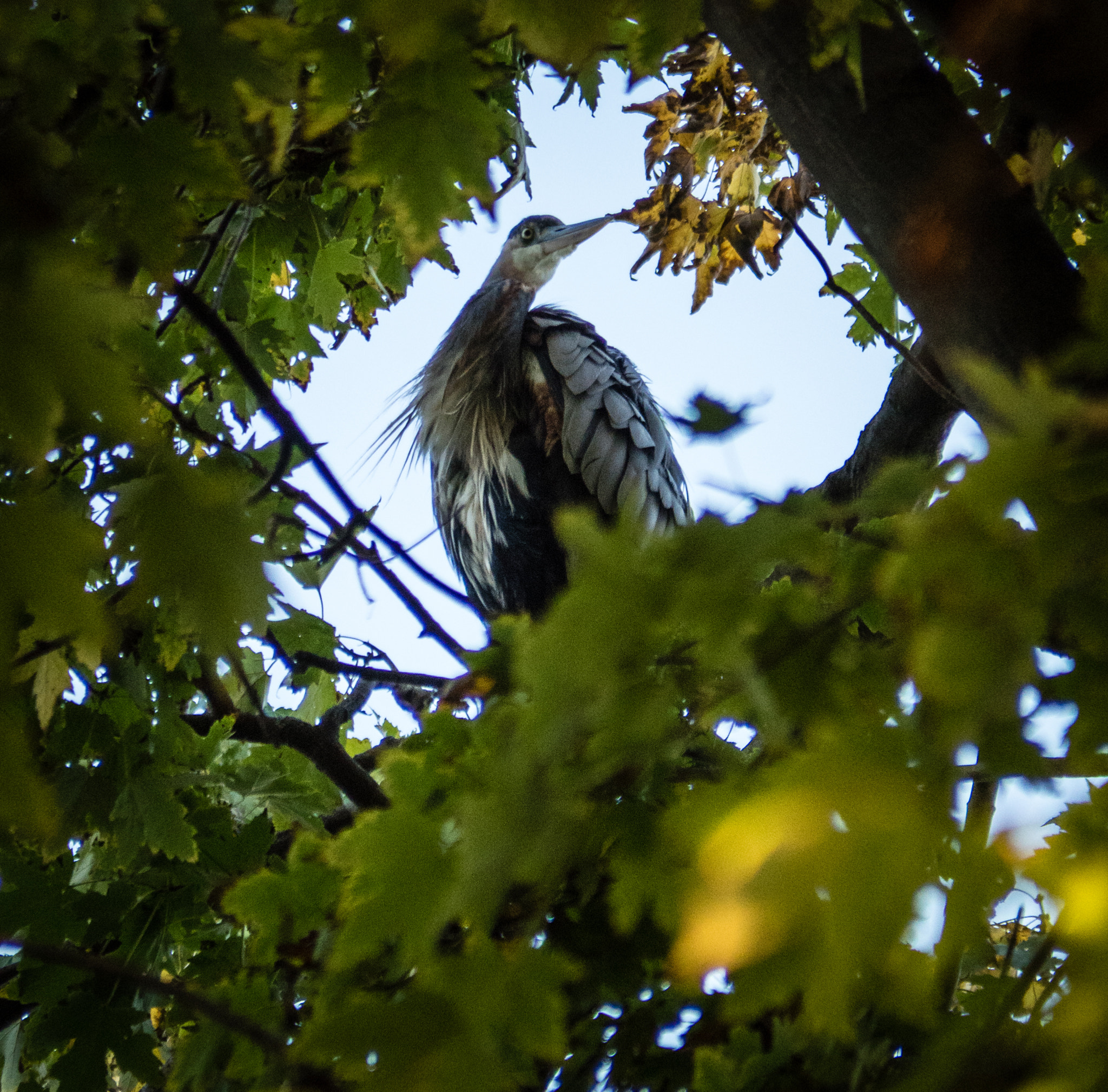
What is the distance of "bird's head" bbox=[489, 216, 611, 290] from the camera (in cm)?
408

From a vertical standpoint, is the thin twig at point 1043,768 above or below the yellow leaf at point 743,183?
below

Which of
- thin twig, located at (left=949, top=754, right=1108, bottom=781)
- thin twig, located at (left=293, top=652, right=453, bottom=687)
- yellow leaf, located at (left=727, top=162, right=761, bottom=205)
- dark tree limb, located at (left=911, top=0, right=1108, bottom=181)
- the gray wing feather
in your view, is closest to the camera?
thin twig, located at (left=949, top=754, right=1108, bottom=781)

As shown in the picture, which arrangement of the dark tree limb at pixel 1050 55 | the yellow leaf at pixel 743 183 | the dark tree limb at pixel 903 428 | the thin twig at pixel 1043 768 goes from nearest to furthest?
1. the thin twig at pixel 1043 768
2. the dark tree limb at pixel 1050 55
3. the dark tree limb at pixel 903 428
4. the yellow leaf at pixel 743 183

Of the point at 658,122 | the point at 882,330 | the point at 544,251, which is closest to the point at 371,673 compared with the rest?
the point at 882,330

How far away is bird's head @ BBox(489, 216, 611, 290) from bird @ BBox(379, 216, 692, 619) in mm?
280

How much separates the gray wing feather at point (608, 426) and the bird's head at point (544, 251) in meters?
0.47

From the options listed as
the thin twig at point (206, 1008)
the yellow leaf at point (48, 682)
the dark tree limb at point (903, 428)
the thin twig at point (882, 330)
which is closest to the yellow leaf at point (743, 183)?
the dark tree limb at point (903, 428)

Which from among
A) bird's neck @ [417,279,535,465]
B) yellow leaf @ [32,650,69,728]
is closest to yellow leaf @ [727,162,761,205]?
bird's neck @ [417,279,535,465]

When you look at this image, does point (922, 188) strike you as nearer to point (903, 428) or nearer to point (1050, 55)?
point (1050, 55)

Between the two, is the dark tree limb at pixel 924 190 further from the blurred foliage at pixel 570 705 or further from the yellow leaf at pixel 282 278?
the yellow leaf at pixel 282 278

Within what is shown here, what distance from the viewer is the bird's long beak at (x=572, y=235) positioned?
4074 mm

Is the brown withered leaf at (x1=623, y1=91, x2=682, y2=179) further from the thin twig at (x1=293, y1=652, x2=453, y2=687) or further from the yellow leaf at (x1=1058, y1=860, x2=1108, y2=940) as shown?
the yellow leaf at (x1=1058, y1=860, x2=1108, y2=940)

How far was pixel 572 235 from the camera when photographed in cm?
408

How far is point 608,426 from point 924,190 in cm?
243
